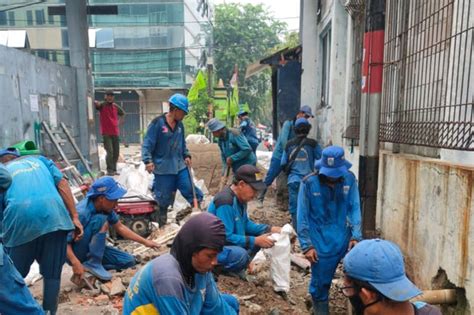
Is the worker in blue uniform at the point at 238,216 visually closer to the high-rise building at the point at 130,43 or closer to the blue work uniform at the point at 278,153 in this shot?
the blue work uniform at the point at 278,153

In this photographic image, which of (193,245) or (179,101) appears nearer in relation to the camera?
(193,245)

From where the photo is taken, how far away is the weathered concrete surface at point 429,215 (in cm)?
278

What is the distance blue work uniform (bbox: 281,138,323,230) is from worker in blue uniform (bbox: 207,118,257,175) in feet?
3.77

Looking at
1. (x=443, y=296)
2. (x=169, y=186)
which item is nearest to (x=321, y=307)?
(x=443, y=296)

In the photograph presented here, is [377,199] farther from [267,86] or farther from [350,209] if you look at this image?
[267,86]

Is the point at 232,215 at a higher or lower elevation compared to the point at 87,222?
higher

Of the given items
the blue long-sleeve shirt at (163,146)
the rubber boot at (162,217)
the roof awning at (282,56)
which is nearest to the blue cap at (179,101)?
the blue long-sleeve shirt at (163,146)

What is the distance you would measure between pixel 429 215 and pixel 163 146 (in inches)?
144

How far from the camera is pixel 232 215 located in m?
3.78

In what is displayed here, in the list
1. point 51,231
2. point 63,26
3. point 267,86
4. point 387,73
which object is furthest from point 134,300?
point 267,86

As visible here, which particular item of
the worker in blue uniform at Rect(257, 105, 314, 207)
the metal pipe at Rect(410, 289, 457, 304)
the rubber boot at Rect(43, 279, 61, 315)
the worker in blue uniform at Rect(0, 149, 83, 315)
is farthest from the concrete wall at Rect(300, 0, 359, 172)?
the rubber boot at Rect(43, 279, 61, 315)

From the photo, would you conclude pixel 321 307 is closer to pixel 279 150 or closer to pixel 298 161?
pixel 298 161

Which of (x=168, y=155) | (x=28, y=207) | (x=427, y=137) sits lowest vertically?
(x=28, y=207)

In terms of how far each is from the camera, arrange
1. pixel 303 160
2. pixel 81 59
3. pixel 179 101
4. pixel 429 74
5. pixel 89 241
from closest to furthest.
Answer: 1. pixel 429 74
2. pixel 89 241
3. pixel 179 101
4. pixel 303 160
5. pixel 81 59
